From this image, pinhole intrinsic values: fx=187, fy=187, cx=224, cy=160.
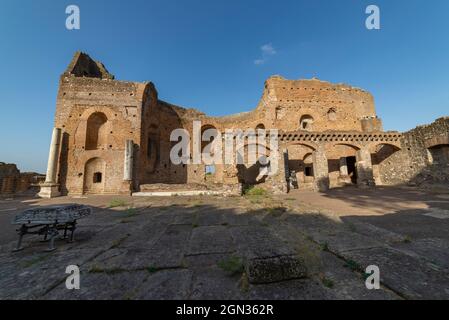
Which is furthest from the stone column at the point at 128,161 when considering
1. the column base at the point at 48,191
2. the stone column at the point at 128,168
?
the column base at the point at 48,191

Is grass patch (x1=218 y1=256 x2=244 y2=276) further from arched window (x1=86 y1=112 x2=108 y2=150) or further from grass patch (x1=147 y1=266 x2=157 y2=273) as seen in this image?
arched window (x1=86 y1=112 x2=108 y2=150)

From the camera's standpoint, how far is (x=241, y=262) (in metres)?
2.58

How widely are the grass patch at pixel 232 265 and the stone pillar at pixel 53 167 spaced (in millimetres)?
17172

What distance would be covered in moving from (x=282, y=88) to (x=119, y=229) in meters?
21.7

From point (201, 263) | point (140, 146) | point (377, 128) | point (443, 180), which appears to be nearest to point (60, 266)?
point (201, 263)

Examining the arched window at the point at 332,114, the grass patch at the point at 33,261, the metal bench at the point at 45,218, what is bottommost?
the grass patch at the point at 33,261

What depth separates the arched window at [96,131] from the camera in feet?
54.9

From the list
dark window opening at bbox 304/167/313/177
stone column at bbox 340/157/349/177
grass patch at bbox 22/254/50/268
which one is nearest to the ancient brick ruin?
grass patch at bbox 22/254/50/268

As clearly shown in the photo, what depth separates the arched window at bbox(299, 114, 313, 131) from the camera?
853 inches

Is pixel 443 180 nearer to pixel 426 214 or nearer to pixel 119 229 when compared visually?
pixel 426 214

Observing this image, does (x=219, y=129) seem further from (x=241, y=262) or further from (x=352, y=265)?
(x=352, y=265)

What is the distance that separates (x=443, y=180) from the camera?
12094 millimetres

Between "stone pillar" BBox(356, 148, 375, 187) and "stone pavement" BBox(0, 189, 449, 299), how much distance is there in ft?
39.8

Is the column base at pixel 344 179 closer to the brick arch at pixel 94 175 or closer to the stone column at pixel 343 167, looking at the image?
the stone column at pixel 343 167
